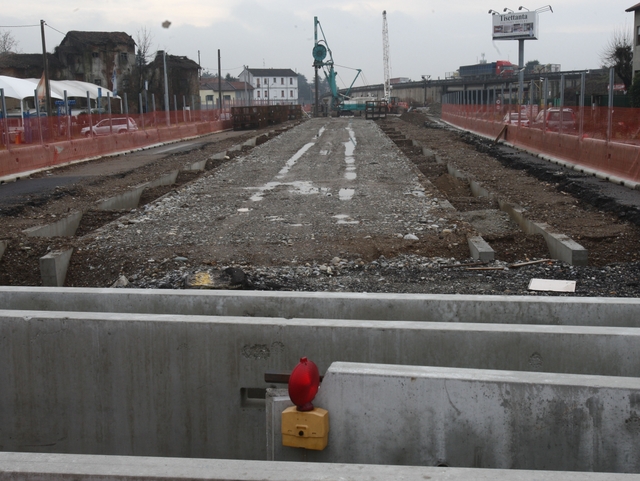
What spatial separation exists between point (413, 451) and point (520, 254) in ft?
18.3

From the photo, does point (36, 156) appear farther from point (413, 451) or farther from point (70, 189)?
point (413, 451)

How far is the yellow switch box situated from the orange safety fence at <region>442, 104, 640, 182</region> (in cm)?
1183

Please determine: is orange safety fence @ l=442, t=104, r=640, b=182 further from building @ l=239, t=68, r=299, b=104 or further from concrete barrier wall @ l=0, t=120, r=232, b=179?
building @ l=239, t=68, r=299, b=104

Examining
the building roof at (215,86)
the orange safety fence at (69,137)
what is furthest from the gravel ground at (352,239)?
the building roof at (215,86)

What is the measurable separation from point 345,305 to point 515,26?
111863mm

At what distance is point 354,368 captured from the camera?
355cm

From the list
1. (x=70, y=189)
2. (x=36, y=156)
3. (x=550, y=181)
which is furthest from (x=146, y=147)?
(x=550, y=181)

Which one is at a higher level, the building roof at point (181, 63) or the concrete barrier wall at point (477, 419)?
the building roof at point (181, 63)

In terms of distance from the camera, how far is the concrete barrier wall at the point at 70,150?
18608 millimetres

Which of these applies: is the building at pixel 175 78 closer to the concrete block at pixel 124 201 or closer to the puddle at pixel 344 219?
the concrete block at pixel 124 201

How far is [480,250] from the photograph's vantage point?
809cm

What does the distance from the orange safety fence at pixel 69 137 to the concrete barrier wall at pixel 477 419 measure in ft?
54.1

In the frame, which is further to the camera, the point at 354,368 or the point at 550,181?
the point at 550,181

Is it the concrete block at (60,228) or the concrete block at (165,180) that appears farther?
the concrete block at (165,180)
